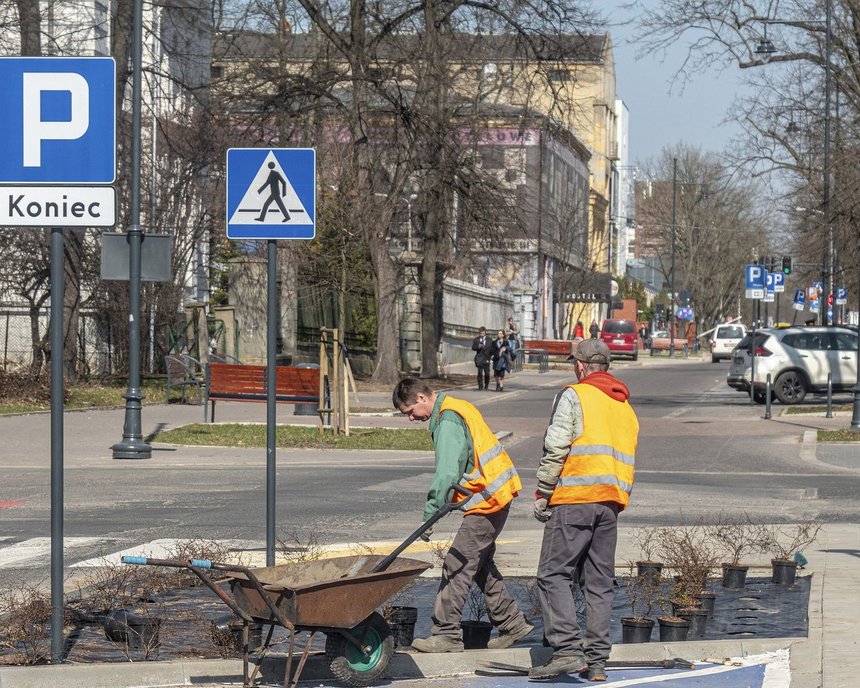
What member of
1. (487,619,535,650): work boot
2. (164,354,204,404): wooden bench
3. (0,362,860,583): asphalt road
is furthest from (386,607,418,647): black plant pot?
(164,354,204,404): wooden bench

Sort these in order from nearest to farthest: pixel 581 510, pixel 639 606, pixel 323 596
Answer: pixel 323 596 < pixel 581 510 < pixel 639 606

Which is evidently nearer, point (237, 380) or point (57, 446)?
point (57, 446)

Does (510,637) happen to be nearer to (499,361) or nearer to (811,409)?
(811,409)

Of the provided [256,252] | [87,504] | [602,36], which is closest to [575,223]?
[256,252]

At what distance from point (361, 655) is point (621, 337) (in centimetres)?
6355

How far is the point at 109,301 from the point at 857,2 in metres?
19.4

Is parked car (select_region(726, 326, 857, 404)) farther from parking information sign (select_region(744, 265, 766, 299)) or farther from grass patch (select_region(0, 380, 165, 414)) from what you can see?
grass patch (select_region(0, 380, 165, 414))

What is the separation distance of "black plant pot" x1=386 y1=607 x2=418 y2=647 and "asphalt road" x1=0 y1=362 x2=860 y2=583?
3.46 m

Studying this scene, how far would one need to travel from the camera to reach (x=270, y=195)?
9.26 m

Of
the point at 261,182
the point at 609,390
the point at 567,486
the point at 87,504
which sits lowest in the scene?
the point at 87,504

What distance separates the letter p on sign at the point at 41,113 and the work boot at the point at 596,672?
3.59m

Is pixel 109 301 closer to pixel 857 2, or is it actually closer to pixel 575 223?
pixel 857 2

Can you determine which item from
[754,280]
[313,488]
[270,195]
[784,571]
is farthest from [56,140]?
[754,280]

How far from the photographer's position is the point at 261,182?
927 centimetres
